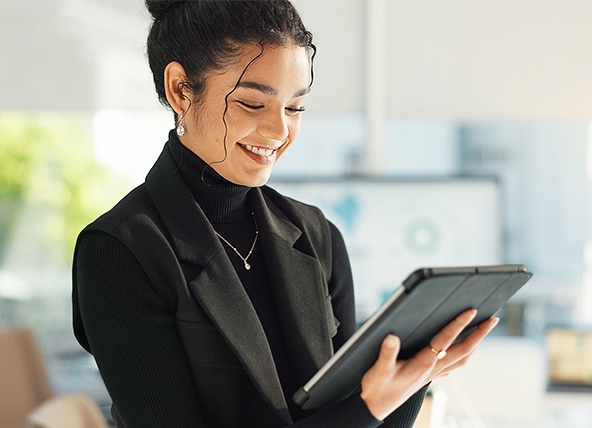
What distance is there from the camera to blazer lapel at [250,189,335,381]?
1.09 m

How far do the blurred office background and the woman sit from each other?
204 cm

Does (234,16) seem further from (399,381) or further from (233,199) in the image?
(399,381)

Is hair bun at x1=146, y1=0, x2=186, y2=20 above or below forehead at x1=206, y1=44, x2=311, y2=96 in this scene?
above

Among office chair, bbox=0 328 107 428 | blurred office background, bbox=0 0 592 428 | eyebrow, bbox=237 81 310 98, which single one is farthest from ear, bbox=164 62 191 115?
office chair, bbox=0 328 107 428

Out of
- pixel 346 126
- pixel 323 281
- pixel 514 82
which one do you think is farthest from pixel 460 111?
pixel 323 281

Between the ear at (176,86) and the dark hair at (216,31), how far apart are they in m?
0.01

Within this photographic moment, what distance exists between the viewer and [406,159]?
3.33 meters

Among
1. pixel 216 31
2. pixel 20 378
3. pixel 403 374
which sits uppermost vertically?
pixel 216 31

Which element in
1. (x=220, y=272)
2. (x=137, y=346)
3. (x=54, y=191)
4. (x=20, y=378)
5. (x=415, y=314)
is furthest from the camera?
(x=54, y=191)

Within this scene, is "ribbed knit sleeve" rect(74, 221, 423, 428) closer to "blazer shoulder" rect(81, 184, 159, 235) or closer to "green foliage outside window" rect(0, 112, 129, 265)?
"blazer shoulder" rect(81, 184, 159, 235)

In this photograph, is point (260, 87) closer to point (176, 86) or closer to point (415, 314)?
point (176, 86)

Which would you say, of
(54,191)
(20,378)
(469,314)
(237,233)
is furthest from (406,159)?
(469,314)

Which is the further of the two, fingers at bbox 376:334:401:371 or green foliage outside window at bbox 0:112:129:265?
green foliage outside window at bbox 0:112:129:265

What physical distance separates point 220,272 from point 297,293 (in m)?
0.14
